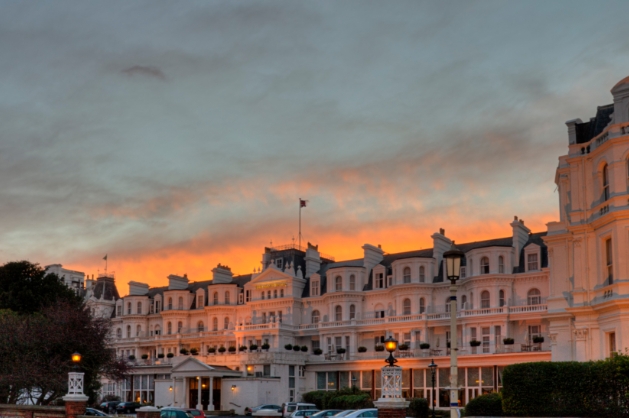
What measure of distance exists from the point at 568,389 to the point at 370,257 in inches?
1880

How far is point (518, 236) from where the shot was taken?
226 ft

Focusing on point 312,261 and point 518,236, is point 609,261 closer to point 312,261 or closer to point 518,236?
point 518,236

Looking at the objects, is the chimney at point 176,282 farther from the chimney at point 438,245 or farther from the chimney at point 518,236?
the chimney at point 518,236

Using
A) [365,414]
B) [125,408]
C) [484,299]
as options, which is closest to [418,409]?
[484,299]

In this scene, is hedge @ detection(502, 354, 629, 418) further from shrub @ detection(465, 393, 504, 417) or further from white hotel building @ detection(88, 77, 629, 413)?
white hotel building @ detection(88, 77, 629, 413)

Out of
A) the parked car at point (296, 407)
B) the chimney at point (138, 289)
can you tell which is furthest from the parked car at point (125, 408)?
the chimney at point (138, 289)

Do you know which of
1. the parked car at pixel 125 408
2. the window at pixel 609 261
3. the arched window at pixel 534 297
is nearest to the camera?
the window at pixel 609 261

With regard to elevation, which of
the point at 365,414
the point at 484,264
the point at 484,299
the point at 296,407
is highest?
the point at 484,264

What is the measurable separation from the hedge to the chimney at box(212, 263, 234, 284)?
5959 centimetres

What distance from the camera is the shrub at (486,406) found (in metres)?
40.3

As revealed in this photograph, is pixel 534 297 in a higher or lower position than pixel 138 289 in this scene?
lower

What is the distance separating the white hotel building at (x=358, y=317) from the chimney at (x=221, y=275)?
0.55ft

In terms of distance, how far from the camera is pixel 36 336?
41.0m

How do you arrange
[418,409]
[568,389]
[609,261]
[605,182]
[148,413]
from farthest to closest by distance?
[418,409] < [605,182] < [609,261] < [148,413] < [568,389]
